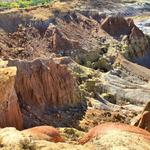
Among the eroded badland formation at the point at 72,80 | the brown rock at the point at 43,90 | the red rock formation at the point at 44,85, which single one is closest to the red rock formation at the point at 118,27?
the eroded badland formation at the point at 72,80

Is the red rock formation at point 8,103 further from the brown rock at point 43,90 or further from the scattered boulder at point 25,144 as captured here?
the scattered boulder at point 25,144

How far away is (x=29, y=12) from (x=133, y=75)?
23472mm

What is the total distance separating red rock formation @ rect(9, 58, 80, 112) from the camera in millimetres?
51938

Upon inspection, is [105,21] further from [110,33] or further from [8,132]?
[8,132]

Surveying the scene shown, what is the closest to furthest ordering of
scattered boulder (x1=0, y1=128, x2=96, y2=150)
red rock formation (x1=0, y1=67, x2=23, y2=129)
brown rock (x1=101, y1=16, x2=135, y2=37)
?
scattered boulder (x1=0, y1=128, x2=96, y2=150) → red rock formation (x1=0, y1=67, x2=23, y2=129) → brown rock (x1=101, y1=16, x2=135, y2=37)

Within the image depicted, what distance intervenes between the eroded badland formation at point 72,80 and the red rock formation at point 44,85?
0.32ft

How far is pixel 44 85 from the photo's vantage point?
183 feet

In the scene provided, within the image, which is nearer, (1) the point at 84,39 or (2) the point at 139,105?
(2) the point at 139,105

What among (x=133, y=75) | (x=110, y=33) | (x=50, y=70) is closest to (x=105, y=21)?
(x=110, y=33)

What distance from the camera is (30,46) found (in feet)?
270

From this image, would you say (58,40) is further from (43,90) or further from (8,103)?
(8,103)

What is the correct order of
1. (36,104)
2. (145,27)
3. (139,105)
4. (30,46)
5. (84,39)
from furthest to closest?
(145,27), (84,39), (30,46), (139,105), (36,104)

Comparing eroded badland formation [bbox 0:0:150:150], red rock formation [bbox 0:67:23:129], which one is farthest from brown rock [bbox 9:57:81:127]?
red rock formation [bbox 0:67:23:129]

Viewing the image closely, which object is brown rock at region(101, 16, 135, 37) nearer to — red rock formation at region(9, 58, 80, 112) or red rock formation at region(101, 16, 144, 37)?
red rock formation at region(101, 16, 144, 37)
